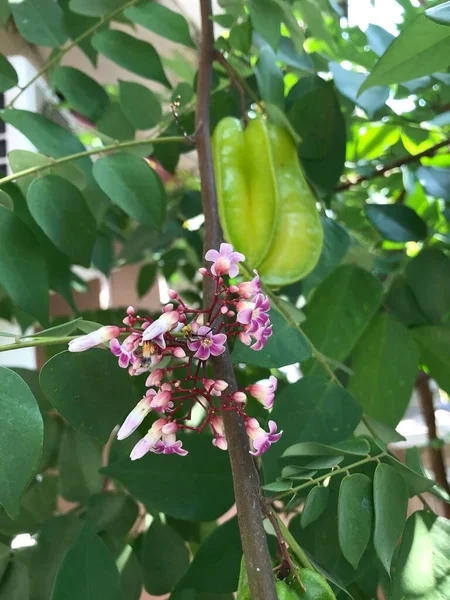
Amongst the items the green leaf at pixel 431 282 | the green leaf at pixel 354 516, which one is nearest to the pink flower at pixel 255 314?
the green leaf at pixel 354 516

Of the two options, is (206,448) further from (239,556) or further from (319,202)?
(319,202)

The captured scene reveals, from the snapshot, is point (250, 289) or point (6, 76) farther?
point (6, 76)

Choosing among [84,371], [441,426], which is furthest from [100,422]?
[441,426]

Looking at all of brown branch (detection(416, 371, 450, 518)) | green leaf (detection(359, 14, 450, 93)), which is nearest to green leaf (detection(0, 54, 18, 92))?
green leaf (detection(359, 14, 450, 93))

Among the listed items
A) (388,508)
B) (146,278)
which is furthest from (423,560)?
(146,278)

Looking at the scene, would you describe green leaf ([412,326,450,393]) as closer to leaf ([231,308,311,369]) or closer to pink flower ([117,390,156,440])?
leaf ([231,308,311,369])

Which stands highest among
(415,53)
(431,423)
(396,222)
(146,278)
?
(415,53)

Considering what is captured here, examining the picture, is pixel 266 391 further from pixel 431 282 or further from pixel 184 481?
pixel 431 282
